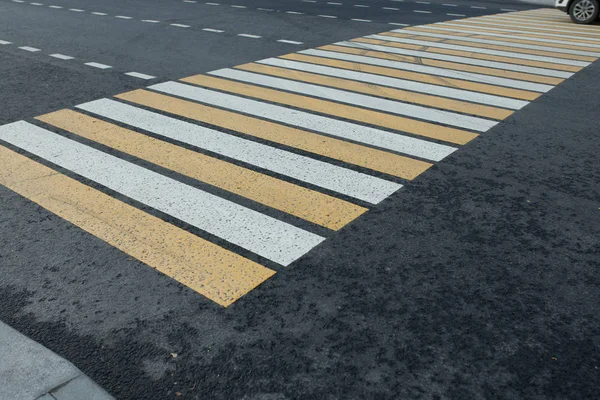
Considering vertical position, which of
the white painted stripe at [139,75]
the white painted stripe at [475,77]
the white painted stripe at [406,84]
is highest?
the white painted stripe at [475,77]

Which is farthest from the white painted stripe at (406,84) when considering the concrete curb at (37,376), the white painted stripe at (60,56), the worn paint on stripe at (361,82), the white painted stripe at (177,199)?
the concrete curb at (37,376)

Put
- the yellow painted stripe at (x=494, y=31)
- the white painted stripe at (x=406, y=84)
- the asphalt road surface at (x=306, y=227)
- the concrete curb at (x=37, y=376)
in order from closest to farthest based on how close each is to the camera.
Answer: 1. the concrete curb at (x=37, y=376)
2. the asphalt road surface at (x=306, y=227)
3. the white painted stripe at (x=406, y=84)
4. the yellow painted stripe at (x=494, y=31)

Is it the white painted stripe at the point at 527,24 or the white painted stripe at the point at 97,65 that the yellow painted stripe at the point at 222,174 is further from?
the white painted stripe at the point at 527,24

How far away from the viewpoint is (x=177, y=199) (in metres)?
5.29

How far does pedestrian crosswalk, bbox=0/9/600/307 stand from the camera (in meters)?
4.67

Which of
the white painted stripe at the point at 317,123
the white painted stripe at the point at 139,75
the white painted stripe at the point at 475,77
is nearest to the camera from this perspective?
the white painted stripe at the point at 317,123

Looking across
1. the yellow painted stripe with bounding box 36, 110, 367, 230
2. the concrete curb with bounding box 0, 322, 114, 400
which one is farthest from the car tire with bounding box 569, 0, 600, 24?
the concrete curb with bounding box 0, 322, 114, 400

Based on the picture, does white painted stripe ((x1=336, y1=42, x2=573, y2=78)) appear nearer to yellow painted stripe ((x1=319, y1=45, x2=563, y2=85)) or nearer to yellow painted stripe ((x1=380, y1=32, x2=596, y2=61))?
yellow painted stripe ((x1=319, y1=45, x2=563, y2=85))

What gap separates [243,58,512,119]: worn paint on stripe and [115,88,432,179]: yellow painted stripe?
6.59 feet

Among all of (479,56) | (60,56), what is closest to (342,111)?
(479,56)

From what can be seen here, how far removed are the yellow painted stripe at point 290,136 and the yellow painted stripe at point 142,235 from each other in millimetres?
2112

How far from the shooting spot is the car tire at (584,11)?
1466 cm

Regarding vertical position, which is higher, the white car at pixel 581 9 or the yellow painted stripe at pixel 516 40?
the white car at pixel 581 9

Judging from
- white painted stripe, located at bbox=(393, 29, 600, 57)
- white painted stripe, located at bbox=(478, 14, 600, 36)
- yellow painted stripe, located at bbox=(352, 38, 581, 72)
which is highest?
white painted stripe, located at bbox=(478, 14, 600, 36)
